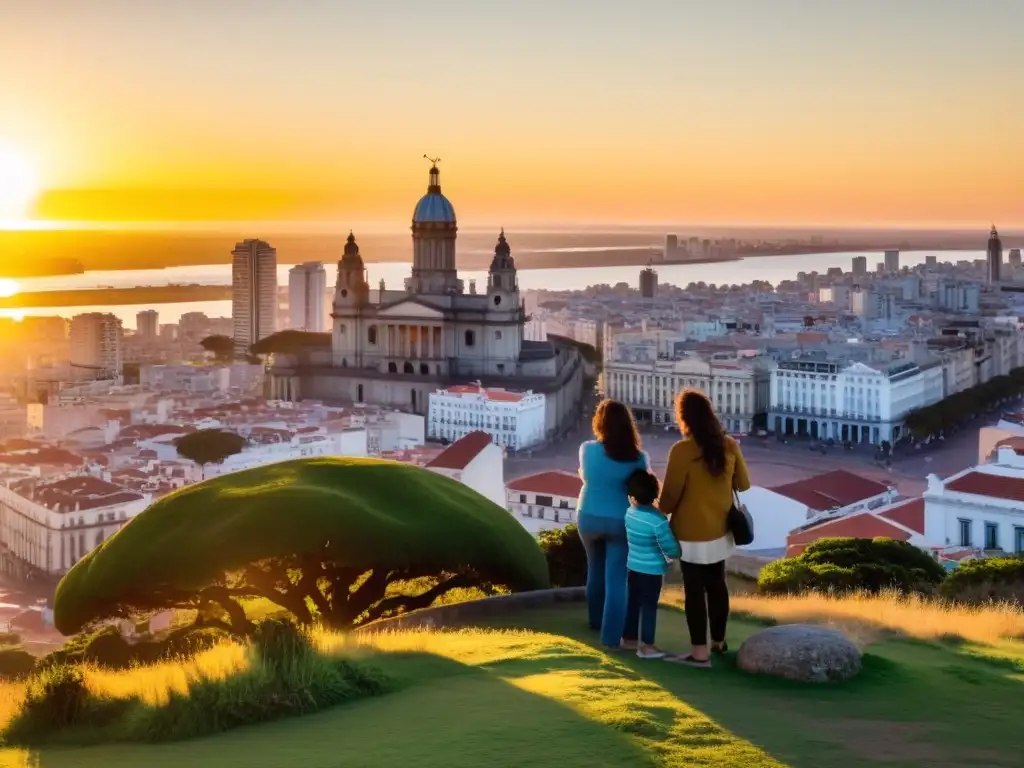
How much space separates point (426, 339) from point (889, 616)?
3908 centimetres

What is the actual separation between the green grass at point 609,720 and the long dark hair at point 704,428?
29.6 inches

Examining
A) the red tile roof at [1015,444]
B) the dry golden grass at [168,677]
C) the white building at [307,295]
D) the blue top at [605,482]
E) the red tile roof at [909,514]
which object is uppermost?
the white building at [307,295]

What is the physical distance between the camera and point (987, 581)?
38.2 ft

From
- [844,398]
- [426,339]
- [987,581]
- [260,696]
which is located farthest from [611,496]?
[426,339]

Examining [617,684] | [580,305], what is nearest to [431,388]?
[617,684]

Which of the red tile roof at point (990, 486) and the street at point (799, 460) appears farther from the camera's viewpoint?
the street at point (799, 460)

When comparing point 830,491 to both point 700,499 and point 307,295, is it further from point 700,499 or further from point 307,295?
point 307,295

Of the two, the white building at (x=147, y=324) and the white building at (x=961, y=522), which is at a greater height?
the white building at (x=147, y=324)

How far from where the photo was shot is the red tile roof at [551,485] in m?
26.0

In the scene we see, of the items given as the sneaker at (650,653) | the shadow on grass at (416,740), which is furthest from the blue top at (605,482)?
the shadow on grass at (416,740)

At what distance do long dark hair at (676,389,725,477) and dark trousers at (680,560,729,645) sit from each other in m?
0.37

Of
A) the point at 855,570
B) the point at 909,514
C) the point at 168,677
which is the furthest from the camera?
the point at 909,514

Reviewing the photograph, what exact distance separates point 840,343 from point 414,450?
25.9 metres

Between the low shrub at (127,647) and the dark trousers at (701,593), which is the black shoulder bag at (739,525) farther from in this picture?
the low shrub at (127,647)
